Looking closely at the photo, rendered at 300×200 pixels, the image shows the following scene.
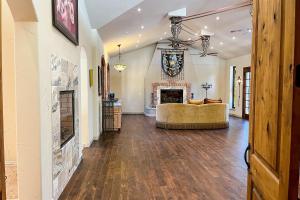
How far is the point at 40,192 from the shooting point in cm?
257

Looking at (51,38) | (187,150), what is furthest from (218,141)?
(51,38)

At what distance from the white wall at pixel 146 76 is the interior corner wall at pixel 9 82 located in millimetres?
11259

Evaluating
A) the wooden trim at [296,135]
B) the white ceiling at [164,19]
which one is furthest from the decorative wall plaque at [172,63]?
the wooden trim at [296,135]

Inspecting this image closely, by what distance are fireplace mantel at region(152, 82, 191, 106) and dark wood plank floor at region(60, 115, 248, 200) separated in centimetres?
682

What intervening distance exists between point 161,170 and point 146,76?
9.99 meters

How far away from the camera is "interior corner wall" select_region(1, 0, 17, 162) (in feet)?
9.41

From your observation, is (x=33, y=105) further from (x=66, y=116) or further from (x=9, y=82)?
(x=66, y=116)

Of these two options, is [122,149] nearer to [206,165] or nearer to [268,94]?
[206,165]

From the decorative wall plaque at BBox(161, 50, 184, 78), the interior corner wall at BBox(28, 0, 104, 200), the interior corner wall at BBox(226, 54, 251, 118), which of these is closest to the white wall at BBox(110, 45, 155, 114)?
the decorative wall plaque at BBox(161, 50, 184, 78)

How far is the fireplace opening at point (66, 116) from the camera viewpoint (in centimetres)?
353

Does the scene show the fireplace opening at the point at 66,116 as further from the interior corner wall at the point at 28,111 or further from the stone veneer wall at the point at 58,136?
the interior corner wall at the point at 28,111

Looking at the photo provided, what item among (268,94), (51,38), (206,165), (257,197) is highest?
(51,38)

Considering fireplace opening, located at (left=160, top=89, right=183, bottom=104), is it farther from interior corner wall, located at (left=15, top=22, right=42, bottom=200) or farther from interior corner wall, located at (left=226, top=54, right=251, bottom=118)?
interior corner wall, located at (left=15, top=22, right=42, bottom=200)

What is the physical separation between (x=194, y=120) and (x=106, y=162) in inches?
187
